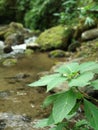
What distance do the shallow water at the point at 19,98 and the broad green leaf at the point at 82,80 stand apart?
8.68 ft

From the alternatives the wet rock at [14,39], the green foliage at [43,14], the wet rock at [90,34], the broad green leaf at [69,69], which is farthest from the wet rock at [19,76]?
the green foliage at [43,14]

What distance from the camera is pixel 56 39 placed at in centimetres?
1235

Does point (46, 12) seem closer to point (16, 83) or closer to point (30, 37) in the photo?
point (30, 37)

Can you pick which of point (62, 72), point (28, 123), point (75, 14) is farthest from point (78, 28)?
point (62, 72)

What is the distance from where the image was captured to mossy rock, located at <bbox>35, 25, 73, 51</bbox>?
1192 cm

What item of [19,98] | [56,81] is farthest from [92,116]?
[19,98]

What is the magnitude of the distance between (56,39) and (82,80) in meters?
10.7

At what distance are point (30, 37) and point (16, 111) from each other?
10138mm

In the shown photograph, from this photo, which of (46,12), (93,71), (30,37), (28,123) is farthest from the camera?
(46,12)

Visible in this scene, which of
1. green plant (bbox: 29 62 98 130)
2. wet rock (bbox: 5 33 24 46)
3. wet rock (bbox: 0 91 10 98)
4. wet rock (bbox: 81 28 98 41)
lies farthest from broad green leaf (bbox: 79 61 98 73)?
wet rock (bbox: 5 33 24 46)

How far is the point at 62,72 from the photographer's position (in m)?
1.93

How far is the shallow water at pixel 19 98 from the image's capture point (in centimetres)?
458

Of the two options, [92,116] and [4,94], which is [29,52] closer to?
[4,94]

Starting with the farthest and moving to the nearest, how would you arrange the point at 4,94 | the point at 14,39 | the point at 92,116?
1. the point at 14,39
2. the point at 4,94
3. the point at 92,116
